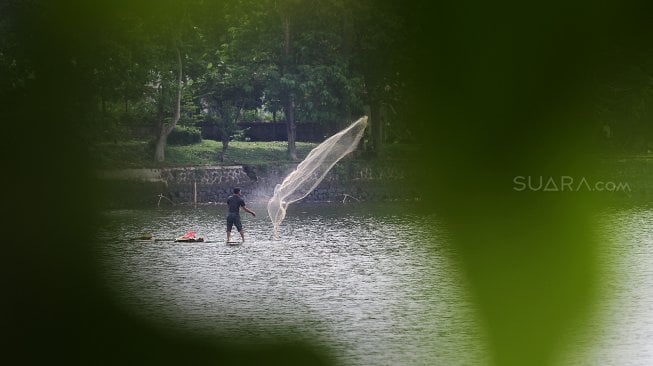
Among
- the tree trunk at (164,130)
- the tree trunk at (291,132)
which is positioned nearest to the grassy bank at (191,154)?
the tree trunk at (164,130)

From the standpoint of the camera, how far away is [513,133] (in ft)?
252

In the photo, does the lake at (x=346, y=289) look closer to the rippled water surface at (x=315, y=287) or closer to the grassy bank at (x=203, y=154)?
the rippled water surface at (x=315, y=287)

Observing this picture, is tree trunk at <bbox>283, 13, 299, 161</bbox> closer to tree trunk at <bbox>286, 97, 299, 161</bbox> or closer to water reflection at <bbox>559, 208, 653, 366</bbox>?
tree trunk at <bbox>286, 97, 299, 161</bbox>

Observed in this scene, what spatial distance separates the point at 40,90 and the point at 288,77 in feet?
53.6

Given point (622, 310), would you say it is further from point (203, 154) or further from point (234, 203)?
point (203, 154)

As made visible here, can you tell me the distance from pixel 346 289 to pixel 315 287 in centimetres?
91

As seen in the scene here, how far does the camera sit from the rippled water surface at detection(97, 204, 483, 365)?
23.3m

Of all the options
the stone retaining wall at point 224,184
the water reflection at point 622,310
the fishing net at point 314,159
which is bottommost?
the water reflection at point 622,310

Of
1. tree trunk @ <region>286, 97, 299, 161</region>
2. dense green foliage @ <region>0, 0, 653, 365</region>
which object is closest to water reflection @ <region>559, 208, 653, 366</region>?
dense green foliage @ <region>0, 0, 653, 365</region>

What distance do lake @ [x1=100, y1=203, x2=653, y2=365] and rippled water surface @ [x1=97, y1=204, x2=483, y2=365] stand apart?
0.04 m

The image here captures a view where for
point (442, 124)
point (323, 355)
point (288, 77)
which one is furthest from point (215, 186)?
point (323, 355)

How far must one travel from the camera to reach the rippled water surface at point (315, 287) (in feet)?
76.6

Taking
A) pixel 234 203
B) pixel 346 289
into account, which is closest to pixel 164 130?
pixel 234 203

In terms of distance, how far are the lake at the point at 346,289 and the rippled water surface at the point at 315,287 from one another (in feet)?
0.12
